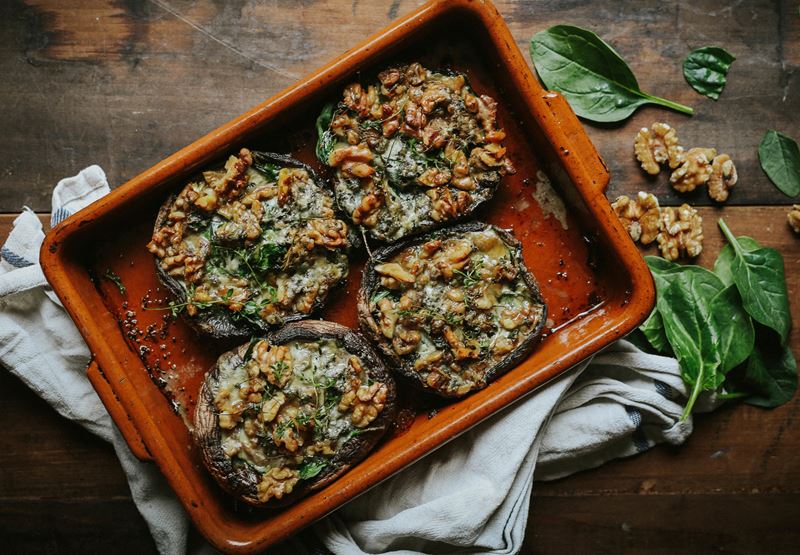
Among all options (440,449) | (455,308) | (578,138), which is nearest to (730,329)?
(578,138)

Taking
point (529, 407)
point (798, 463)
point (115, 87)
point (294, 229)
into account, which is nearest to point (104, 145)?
point (115, 87)

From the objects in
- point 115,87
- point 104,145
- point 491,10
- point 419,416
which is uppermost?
point 491,10

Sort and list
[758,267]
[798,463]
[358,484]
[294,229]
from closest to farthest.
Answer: [358,484], [294,229], [758,267], [798,463]

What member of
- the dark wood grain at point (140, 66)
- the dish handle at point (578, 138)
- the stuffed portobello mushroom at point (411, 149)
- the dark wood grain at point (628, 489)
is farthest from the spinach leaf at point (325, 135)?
the dark wood grain at point (628, 489)

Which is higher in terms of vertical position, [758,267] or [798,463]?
[758,267]

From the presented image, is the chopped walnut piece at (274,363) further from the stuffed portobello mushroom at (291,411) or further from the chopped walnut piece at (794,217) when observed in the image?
the chopped walnut piece at (794,217)

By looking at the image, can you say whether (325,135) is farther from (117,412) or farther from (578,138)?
(117,412)

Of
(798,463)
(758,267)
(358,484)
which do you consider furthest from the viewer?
(798,463)

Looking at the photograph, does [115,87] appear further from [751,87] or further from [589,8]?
[751,87]
